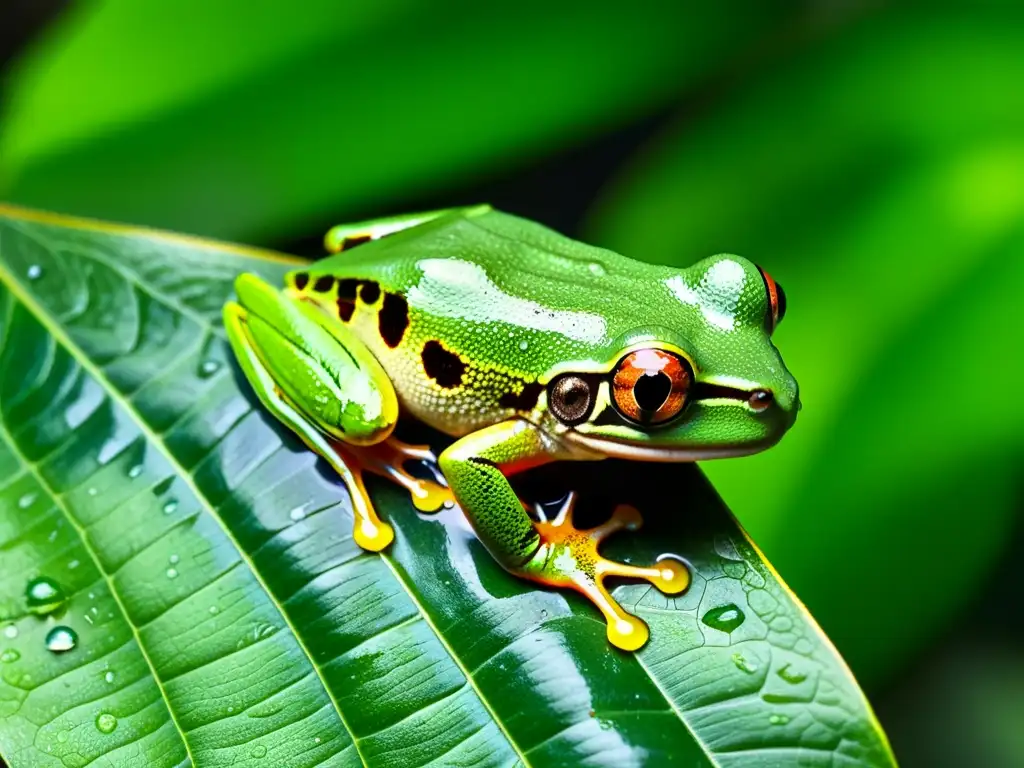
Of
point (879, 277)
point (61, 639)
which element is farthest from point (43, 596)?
point (879, 277)

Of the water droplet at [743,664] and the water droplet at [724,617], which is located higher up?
the water droplet at [724,617]

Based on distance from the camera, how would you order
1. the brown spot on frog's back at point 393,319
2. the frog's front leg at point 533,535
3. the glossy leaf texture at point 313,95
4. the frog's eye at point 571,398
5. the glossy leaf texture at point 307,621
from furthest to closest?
the glossy leaf texture at point 313,95 → the brown spot on frog's back at point 393,319 → the frog's eye at point 571,398 → the frog's front leg at point 533,535 → the glossy leaf texture at point 307,621

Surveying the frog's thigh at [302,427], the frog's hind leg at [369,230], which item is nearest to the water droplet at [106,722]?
the frog's thigh at [302,427]

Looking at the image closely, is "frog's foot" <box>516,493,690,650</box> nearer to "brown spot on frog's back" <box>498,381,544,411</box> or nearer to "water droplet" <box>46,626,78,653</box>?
"brown spot on frog's back" <box>498,381,544,411</box>

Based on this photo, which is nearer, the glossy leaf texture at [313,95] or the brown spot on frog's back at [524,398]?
the brown spot on frog's back at [524,398]

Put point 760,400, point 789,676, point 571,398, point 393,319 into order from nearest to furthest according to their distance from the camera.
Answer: point 789,676, point 760,400, point 571,398, point 393,319

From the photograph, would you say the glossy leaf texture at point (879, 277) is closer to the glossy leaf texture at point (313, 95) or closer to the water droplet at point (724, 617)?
the glossy leaf texture at point (313, 95)

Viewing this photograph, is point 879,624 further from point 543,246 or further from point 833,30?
point 833,30

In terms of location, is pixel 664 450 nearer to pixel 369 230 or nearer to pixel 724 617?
pixel 724 617
